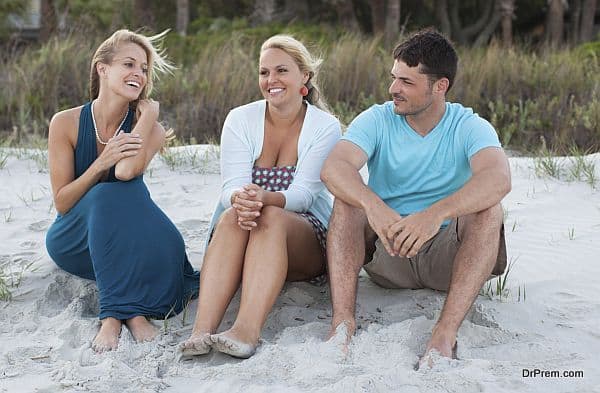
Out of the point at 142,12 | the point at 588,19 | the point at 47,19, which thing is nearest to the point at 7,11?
the point at 47,19

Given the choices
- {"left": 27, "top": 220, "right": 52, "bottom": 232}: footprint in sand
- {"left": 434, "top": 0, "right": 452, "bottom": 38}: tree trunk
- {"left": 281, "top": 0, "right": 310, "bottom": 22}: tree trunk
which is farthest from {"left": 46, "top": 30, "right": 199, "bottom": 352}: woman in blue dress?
{"left": 434, "top": 0, "right": 452, "bottom": 38}: tree trunk

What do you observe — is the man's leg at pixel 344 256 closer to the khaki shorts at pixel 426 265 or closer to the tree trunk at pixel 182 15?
the khaki shorts at pixel 426 265

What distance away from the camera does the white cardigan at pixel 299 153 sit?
3.66m

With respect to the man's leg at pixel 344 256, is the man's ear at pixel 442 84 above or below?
above

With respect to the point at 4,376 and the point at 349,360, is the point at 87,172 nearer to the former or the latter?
the point at 4,376

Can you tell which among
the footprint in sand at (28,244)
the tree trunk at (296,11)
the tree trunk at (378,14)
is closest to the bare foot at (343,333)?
the footprint in sand at (28,244)

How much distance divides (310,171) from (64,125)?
1096mm

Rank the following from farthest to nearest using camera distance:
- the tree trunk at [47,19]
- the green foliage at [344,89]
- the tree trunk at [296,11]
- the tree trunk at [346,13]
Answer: the tree trunk at [296,11], the tree trunk at [346,13], the tree trunk at [47,19], the green foliage at [344,89]

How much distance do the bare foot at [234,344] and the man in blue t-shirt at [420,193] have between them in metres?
0.33

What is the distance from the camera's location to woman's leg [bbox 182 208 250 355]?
3332 millimetres

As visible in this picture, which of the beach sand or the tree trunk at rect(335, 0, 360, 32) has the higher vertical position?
the beach sand

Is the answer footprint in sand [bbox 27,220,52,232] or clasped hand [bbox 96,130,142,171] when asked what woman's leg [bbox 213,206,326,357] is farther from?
footprint in sand [bbox 27,220,52,232]

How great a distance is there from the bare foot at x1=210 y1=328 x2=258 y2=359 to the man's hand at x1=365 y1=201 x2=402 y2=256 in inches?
24.8

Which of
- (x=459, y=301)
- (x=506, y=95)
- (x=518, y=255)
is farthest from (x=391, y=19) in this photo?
(x=459, y=301)
